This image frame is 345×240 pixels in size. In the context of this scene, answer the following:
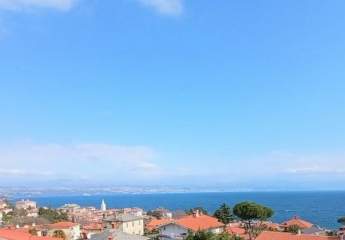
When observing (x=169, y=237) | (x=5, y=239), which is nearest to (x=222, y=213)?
(x=169, y=237)

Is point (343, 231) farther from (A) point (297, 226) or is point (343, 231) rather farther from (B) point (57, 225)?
(B) point (57, 225)

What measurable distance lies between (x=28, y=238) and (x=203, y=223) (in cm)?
2163

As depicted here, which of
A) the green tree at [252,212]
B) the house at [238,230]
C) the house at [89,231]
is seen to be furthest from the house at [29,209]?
the green tree at [252,212]

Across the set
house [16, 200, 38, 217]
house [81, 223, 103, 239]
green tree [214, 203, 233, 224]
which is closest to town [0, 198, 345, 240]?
green tree [214, 203, 233, 224]

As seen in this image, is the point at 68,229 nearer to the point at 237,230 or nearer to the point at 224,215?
the point at 224,215

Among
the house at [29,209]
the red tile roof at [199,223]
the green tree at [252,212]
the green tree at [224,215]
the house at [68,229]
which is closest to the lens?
the red tile roof at [199,223]

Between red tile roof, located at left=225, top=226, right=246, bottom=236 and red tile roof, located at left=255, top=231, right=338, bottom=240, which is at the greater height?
red tile roof, located at left=255, top=231, right=338, bottom=240

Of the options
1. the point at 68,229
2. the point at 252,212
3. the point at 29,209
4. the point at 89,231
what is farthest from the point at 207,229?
the point at 29,209

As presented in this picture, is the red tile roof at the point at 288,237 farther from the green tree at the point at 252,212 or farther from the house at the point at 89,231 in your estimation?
the house at the point at 89,231

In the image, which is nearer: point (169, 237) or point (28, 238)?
point (28, 238)

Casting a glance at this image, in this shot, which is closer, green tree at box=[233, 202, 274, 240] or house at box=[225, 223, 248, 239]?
green tree at box=[233, 202, 274, 240]

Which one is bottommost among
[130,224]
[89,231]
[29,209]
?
[89,231]

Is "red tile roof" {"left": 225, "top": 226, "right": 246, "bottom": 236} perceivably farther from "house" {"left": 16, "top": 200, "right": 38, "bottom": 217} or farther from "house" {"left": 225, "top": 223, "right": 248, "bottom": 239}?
"house" {"left": 16, "top": 200, "right": 38, "bottom": 217}

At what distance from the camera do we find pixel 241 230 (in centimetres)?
6494
